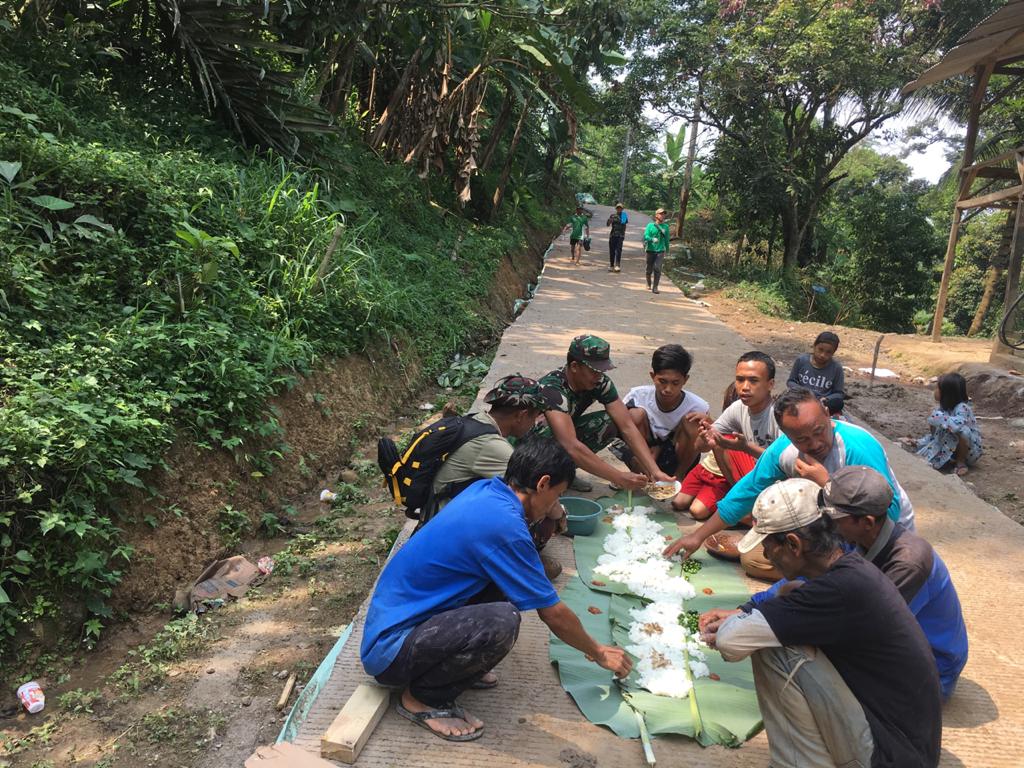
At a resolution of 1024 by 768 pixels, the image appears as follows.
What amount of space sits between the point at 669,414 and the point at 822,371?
7.23 feet

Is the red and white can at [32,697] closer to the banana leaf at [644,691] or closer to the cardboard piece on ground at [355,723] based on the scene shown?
the cardboard piece on ground at [355,723]

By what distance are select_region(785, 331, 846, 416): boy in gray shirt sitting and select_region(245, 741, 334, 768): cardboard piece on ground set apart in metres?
4.88

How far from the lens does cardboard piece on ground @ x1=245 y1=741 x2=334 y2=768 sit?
2078 mm

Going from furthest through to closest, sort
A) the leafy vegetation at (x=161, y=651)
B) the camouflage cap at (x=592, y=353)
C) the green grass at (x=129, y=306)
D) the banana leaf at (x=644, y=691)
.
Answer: the camouflage cap at (x=592, y=353), the green grass at (x=129, y=306), the leafy vegetation at (x=161, y=651), the banana leaf at (x=644, y=691)

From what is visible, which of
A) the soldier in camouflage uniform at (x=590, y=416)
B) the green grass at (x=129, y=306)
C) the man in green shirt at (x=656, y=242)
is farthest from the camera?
the man in green shirt at (x=656, y=242)

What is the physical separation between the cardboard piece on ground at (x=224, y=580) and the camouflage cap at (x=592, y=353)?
2.23 metres

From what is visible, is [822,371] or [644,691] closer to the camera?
[644,691]

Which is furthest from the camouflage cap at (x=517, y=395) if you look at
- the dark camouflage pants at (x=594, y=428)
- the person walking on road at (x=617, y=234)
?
the person walking on road at (x=617, y=234)

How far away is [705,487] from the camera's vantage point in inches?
168

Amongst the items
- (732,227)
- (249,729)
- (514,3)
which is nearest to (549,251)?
(732,227)

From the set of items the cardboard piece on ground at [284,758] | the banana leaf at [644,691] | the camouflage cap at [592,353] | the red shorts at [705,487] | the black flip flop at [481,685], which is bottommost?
the black flip flop at [481,685]

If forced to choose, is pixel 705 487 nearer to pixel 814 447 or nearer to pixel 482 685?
pixel 814 447

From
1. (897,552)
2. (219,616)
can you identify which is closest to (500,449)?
(897,552)

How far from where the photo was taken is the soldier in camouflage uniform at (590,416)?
12.4 feet
